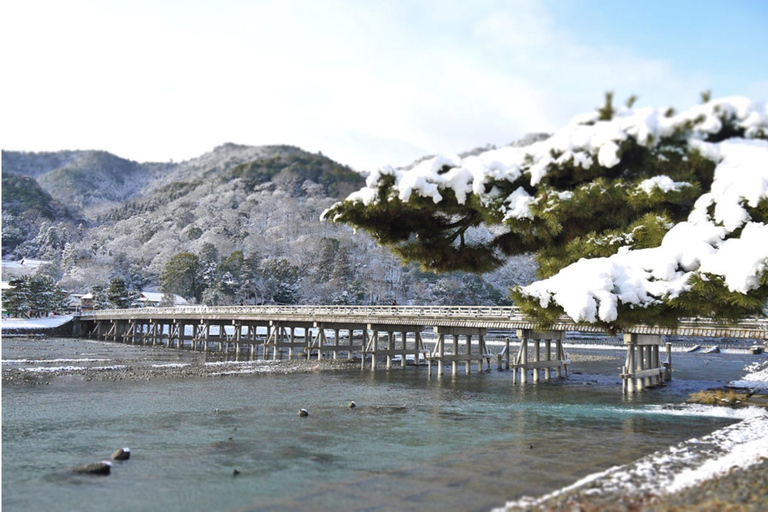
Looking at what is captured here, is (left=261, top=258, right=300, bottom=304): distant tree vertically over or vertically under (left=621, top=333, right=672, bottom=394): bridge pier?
over

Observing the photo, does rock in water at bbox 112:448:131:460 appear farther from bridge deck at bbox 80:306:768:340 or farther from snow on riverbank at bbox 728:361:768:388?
snow on riverbank at bbox 728:361:768:388

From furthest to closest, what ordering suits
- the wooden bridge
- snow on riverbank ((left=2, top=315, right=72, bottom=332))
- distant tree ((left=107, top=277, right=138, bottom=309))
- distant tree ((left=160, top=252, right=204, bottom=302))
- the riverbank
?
1. distant tree ((left=160, top=252, right=204, bottom=302))
2. distant tree ((left=107, top=277, right=138, bottom=309))
3. snow on riverbank ((left=2, top=315, right=72, bottom=332))
4. the riverbank
5. the wooden bridge

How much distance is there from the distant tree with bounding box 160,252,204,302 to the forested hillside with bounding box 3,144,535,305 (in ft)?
0.42

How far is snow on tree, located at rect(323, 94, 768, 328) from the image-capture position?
7984 mm

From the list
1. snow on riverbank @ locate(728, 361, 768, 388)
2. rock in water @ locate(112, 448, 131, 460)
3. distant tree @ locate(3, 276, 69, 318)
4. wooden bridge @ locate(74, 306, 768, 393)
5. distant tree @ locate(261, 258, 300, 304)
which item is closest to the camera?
rock in water @ locate(112, 448, 131, 460)

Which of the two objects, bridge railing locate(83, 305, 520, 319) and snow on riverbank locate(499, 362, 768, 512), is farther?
bridge railing locate(83, 305, 520, 319)

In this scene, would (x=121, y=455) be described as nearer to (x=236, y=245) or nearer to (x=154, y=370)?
(x=154, y=370)

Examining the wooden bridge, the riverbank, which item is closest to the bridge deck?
the wooden bridge

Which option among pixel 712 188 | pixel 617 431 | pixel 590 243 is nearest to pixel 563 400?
pixel 617 431

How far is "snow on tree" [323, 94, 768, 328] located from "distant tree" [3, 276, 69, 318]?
64.9 m

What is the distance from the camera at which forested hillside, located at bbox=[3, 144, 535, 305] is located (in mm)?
75188

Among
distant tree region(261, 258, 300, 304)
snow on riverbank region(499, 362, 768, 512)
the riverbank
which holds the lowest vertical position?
the riverbank

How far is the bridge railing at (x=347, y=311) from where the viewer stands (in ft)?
84.1

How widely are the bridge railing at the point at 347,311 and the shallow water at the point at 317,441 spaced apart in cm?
336
